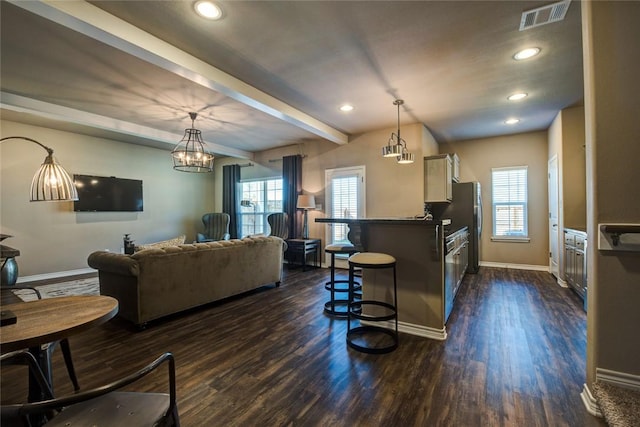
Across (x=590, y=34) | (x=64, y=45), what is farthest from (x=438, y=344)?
(x=64, y=45)

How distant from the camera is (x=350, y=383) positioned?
202 centimetres

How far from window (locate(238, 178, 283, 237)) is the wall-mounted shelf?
20.2ft

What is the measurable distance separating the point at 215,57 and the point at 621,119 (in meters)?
3.34

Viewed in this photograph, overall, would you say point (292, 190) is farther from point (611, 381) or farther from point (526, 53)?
point (611, 381)

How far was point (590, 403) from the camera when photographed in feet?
5.65

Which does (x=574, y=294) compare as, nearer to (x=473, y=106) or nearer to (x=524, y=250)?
(x=524, y=250)

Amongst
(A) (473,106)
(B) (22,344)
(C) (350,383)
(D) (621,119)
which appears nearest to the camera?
(B) (22,344)

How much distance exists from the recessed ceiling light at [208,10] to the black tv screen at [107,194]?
5.08 metres

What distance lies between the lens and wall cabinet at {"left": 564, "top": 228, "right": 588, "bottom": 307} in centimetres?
337

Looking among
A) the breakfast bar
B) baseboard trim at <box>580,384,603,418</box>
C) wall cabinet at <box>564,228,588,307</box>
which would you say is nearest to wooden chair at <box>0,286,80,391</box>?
the breakfast bar

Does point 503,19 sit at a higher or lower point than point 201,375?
higher

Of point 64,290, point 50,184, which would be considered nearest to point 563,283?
point 50,184

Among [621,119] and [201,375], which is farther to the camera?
[201,375]

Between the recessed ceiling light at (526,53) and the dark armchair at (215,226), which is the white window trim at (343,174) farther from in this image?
the recessed ceiling light at (526,53)
